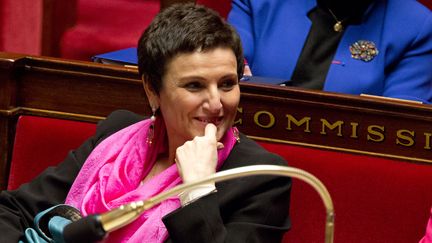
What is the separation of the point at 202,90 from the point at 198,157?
111 millimetres

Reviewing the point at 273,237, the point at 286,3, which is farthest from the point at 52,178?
the point at 286,3

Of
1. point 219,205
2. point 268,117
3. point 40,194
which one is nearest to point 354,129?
point 268,117

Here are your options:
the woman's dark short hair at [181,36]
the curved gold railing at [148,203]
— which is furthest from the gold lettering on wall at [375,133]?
the curved gold railing at [148,203]

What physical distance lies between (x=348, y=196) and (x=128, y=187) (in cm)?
39

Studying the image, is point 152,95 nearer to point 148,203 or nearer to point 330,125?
point 330,125

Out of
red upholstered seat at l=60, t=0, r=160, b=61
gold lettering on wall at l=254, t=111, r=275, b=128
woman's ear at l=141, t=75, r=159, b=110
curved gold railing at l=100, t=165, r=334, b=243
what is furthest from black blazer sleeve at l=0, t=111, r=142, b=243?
red upholstered seat at l=60, t=0, r=160, b=61

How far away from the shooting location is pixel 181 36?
123 cm

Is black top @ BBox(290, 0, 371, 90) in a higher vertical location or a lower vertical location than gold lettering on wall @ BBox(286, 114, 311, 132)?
higher

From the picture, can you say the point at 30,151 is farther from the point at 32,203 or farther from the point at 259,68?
the point at 259,68

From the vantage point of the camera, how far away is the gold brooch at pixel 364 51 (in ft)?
5.77

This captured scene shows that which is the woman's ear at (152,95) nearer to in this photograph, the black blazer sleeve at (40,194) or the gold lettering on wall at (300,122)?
the black blazer sleeve at (40,194)

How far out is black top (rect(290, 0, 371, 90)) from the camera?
5.82 ft

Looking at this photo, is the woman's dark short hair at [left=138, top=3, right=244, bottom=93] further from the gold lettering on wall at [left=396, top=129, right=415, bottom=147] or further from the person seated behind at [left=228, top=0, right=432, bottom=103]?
the person seated behind at [left=228, top=0, right=432, bottom=103]

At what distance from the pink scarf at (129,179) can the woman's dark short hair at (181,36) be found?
0.39ft
